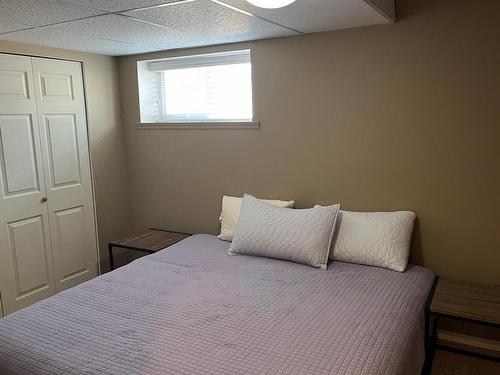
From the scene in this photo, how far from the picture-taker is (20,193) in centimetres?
293

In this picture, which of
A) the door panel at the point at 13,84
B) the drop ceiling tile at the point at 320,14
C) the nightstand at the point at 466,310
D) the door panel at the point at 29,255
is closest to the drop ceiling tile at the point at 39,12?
the door panel at the point at 13,84

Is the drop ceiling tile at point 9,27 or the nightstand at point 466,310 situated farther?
the drop ceiling tile at point 9,27

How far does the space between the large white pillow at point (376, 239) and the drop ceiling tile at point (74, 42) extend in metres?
2.01

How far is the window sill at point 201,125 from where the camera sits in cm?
317

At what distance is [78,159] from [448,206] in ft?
8.90

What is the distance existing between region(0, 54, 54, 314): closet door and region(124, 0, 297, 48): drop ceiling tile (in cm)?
115

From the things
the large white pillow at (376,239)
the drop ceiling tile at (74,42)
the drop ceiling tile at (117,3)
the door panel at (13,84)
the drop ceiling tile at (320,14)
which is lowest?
the large white pillow at (376,239)

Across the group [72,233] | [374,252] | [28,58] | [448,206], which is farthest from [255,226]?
[28,58]

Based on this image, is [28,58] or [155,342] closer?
[155,342]

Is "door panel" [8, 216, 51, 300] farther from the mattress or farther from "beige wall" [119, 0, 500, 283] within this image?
"beige wall" [119, 0, 500, 283]

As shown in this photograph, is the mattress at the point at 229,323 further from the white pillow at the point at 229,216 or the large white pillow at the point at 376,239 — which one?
the white pillow at the point at 229,216

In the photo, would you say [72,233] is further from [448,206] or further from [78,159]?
[448,206]

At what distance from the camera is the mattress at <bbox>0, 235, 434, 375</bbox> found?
5.47ft

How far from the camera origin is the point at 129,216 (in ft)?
12.9
